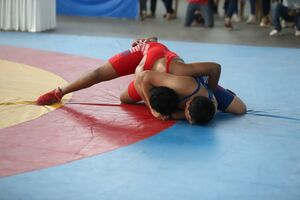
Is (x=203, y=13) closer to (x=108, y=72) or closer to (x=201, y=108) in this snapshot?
(x=108, y=72)

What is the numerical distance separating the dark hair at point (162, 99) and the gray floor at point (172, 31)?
4365 millimetres

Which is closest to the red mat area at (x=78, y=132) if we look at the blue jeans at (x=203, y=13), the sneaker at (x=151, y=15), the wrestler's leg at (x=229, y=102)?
the wrestler's leg at (x=229, y=102)

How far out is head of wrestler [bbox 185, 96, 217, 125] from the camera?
13.8 ft

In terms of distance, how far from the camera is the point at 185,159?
3688mm

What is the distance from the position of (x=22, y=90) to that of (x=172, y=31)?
4.82m

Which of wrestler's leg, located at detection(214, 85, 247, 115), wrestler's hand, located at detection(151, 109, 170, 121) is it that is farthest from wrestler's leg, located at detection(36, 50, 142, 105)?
wrestler's leg, located at detection(214, 85, 247, 115)

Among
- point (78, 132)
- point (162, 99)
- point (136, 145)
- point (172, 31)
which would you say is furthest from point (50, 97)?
point (172, 31)

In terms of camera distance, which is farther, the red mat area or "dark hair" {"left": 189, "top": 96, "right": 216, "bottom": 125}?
"dark hair" {"left": 189, "top": 96, "right": 216, "bottom": 125}

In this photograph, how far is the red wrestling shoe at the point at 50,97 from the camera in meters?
4.82

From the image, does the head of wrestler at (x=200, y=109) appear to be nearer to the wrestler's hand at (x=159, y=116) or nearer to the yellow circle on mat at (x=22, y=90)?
the wrestler's hand at (x=159, y=116)

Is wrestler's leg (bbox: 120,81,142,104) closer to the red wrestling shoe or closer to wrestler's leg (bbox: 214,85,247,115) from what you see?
the red wrestling shoe

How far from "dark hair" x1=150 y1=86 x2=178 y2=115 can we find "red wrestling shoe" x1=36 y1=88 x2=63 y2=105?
0.98 meters

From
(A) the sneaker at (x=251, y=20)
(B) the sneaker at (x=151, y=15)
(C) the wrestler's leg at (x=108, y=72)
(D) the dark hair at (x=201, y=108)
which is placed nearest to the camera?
(D) the dark hair at (x=201, y=108)

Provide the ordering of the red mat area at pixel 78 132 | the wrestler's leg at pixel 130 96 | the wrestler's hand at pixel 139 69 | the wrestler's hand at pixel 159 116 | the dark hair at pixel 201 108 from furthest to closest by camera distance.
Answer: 1. the wrestler's leg at pixel 130 96
2. the wrestler's hand at pixel 139 69
3. the wrestler's hand at pixel 159 116
4. the dark hair at pixel 201 108
5. the red mat area at pixel 78 132
